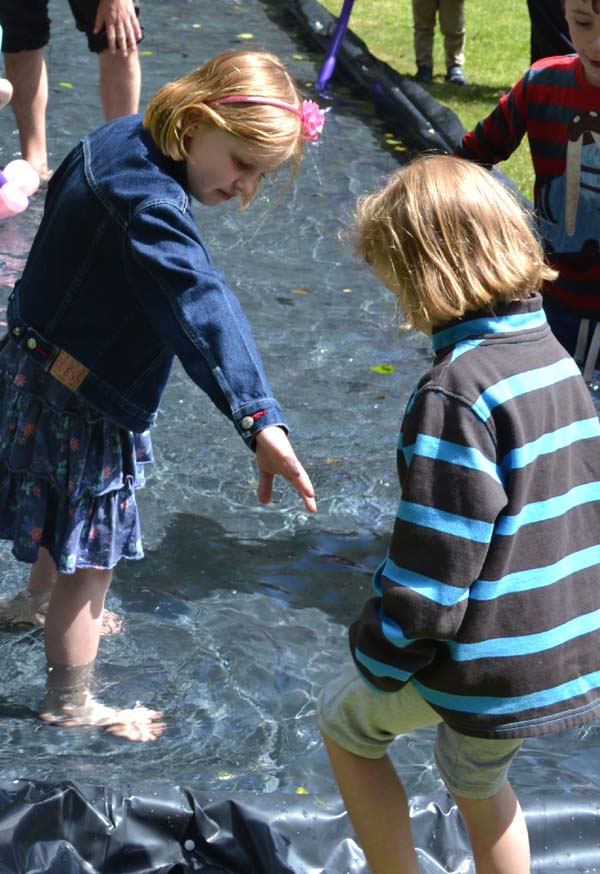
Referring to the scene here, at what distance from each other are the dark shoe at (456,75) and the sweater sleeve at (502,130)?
17.9 ft

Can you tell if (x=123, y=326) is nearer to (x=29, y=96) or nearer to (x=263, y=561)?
(x=263, y=561)

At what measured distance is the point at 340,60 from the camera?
318 inches

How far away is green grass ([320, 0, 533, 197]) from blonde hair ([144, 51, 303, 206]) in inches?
181

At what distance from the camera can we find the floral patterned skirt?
8.66 feet

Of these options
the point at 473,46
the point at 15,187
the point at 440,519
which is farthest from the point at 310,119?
the point at 473,46

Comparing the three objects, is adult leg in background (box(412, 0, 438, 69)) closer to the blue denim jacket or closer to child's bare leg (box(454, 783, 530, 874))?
the blue denim jacket

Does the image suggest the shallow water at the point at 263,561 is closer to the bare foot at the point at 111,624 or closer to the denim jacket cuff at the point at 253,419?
the bare foot at the point at 111,624

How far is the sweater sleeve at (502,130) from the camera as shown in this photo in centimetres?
338

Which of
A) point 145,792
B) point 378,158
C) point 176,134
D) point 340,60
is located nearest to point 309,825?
point 145,792

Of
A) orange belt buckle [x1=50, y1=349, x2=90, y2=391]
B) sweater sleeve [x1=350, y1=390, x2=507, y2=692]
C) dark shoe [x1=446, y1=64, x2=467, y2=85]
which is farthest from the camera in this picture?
dark shoe [x1=446, y1=64, x2=467, y2=85]

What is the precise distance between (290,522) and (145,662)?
781 millimetres

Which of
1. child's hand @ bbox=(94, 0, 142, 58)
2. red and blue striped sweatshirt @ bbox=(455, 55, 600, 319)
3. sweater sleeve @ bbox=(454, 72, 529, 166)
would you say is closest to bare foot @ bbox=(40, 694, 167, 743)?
red and blue striped sweatshirt @ bbox=(455, 55, 600, 319)

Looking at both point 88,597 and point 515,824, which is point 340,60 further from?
point 515,824

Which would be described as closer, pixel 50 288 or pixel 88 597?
pixel 50 288
